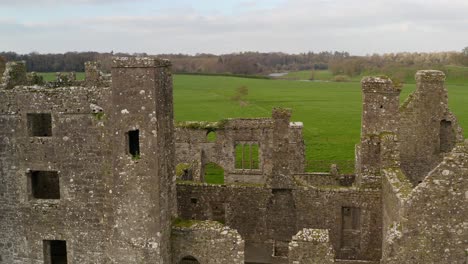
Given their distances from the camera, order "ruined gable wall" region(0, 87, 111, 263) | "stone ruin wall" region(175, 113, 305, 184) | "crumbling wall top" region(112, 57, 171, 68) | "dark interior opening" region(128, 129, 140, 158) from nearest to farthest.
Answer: "crumbling wall top" region(112, 57, 171, 68), "dark interior opening" region(128, 129, 140, 158), "ruined gable wall" region(0, 87, 111, 263), "stone ruin wall" region(175, 113, 305, 184)

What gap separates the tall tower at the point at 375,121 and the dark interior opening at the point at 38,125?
1104 centimetres

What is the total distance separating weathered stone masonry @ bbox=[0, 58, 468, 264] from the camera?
12508mm

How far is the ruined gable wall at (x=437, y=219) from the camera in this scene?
479 inches

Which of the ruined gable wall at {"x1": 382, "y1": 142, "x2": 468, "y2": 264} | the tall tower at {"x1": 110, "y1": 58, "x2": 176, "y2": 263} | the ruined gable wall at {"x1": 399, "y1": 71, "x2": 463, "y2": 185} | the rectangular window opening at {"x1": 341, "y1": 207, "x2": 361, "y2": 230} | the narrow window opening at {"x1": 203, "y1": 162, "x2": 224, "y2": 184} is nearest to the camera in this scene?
the ruined gable wall at {"x1": 382, "y1": 142, "x2": 468, "y2": 264}

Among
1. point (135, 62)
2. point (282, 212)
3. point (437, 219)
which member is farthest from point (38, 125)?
point (437, 219)

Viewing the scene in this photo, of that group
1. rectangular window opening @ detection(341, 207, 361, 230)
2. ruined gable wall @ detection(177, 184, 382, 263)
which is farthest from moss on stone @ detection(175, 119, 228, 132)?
rectangular window opening @ detection(341, 207, 361, 230)

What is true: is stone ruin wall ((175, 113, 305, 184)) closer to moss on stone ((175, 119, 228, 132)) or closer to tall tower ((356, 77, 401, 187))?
moss on stone ((175, 119, 228, 132))

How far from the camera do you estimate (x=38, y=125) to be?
15.5m

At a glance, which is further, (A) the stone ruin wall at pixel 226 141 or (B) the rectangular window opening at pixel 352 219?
(A) the stone ruin wall at pixel 226 141

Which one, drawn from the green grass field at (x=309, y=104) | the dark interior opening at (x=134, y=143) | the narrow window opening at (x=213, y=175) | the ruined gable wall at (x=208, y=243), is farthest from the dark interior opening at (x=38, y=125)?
the green grass field at (x=309, y=104)

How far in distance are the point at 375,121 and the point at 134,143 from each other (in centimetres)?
887

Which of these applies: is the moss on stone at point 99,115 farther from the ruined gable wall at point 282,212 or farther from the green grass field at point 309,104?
the green grass field at point 309,104

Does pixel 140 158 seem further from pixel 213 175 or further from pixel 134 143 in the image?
pixel 213 175

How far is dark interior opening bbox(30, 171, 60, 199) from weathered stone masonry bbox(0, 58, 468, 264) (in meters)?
0.04
